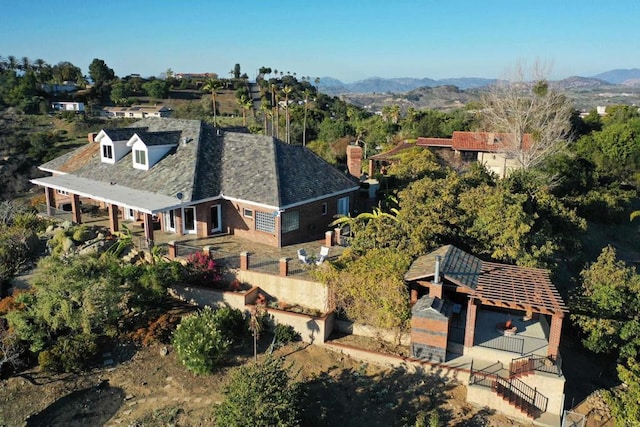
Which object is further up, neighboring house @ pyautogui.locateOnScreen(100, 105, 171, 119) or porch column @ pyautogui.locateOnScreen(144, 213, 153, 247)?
neighboring house @ pyautogui.locateOnScreen(100, 105, 171, 119)

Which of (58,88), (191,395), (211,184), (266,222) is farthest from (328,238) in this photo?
(58,88)

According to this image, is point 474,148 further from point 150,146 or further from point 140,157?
point 140,157

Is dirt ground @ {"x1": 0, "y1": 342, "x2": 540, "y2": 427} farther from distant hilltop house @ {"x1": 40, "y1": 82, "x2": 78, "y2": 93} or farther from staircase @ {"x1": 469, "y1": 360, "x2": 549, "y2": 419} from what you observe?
distant hilltop house @ {"x1": 40, "y1": 82, "x2": 78, "y2": 93}

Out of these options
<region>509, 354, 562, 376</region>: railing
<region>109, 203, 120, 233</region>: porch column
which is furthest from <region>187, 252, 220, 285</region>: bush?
<region>509, 354, 562, 376</region>: railing

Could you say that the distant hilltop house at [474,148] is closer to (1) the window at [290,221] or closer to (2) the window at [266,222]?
(1) the window at [290,221]

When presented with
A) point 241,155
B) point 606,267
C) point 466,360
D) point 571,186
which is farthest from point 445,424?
point 571,186

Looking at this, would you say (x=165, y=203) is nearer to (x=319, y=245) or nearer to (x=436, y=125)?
(x=319, y=245)

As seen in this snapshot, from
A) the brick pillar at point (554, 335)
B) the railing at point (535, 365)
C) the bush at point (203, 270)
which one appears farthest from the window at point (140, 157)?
the brick pillar at point (554, 335)
